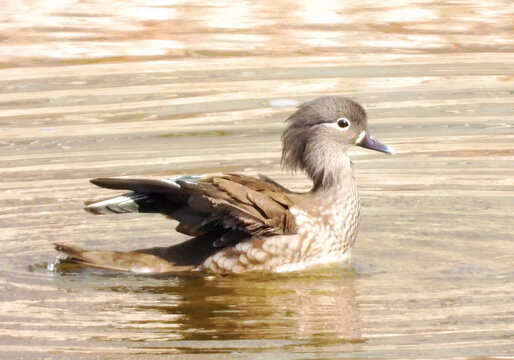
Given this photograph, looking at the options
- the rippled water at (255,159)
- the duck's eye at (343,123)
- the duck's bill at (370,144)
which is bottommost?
the rippled water at (255,159)

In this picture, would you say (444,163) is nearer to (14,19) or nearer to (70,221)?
(70,221)

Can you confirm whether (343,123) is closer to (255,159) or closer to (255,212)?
(255,212)

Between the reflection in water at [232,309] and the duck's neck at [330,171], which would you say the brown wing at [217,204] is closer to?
the reflection in water at [232,309]

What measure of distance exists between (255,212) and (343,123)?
3.97 feet

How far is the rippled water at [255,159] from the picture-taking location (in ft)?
23.7

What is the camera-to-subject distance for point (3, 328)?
7.28 metres

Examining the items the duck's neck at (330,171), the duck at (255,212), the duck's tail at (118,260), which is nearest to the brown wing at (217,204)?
the duck at (255,212)

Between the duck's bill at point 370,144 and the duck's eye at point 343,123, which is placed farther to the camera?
the duck's bill at point 370,144

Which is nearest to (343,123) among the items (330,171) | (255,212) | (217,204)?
(330,171)

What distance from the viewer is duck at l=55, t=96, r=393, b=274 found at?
26.4 ft

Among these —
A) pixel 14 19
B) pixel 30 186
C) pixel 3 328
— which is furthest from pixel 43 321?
pixel 14 19

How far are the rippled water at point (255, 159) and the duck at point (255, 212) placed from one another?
0.13 meters

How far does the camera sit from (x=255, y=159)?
10.8m

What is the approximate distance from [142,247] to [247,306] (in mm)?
1294
